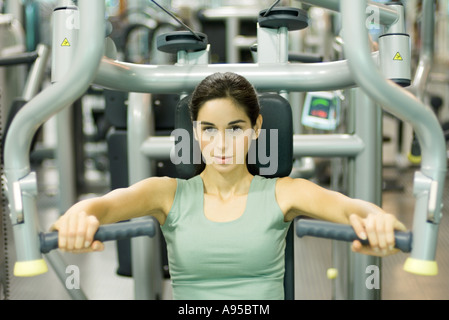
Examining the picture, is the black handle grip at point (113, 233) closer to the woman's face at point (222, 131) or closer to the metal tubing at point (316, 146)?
the woman's face at point (222, 131)

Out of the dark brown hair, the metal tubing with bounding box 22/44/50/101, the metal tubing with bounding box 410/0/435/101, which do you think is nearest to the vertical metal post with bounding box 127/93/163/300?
the dark brown hair

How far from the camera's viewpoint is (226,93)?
42.0 inches

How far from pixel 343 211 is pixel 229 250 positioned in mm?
250

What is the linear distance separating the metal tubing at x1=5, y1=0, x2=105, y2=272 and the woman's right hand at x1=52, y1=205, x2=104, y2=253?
57 mm

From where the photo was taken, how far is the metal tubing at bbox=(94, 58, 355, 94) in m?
1.19

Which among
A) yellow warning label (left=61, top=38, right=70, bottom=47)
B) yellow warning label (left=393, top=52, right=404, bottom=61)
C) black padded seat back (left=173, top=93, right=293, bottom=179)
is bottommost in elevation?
black padded seat back (left=173, top=93, right=293, bottom=179)

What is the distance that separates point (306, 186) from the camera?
1106 millimetres

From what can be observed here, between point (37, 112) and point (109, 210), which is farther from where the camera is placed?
point (109, 210)

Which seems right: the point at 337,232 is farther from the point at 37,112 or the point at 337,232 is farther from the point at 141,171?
the point at 141,171

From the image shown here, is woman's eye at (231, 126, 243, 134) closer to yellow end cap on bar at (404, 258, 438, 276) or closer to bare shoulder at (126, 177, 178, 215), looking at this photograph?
bare shoulder at (126, 177, 178, 215)

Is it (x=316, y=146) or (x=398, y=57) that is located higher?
(x=398, y=57)

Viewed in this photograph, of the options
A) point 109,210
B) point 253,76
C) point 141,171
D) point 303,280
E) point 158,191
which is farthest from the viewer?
point 303,280

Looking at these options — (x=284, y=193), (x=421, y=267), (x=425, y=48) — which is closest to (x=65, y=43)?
(x=284, y=193)
